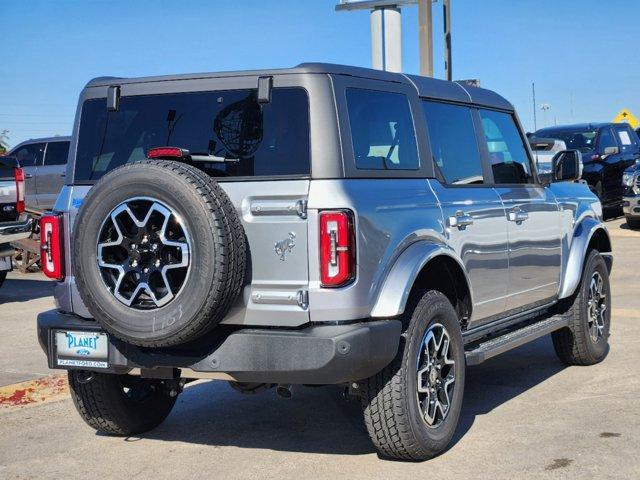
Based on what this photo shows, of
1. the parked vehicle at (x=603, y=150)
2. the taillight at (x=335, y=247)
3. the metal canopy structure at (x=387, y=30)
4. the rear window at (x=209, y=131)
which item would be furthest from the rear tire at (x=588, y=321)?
the parked vehicle at (x=603, y=150)

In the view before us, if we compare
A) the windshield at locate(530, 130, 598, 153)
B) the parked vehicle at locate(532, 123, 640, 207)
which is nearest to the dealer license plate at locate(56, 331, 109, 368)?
the parked vehicle at locate(532, 123, 640, 207)

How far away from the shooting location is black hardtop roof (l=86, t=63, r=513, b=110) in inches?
197

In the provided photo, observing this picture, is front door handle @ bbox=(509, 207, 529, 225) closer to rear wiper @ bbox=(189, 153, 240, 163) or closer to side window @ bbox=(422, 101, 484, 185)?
side window @ bbox=(422, 101, 484, 185)

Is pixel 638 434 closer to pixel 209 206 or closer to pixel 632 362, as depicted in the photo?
pixel 632 362

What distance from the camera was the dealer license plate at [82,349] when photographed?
5.11 meters

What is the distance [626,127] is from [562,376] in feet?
51.3

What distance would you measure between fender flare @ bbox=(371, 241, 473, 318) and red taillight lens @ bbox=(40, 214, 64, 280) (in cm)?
170

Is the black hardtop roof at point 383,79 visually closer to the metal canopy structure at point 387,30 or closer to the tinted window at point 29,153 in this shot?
the metal canopy structure at point 387,30

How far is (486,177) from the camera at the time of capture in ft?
21.1

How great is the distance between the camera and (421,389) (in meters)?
5.25

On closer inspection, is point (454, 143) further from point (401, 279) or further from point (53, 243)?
point (53, 243)

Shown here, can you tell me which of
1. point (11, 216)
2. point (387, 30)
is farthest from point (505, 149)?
point (387, 30)

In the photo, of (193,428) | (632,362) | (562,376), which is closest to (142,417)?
(193,428)

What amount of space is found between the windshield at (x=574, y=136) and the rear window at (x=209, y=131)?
1648cm
